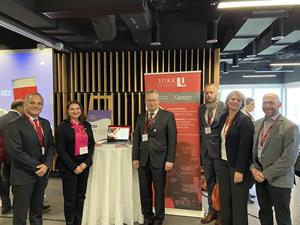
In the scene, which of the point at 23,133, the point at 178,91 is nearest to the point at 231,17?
the point at 178,91

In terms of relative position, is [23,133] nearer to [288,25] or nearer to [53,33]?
[53,33]

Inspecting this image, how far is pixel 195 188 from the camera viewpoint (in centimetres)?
390

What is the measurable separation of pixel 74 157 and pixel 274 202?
7.06 ft

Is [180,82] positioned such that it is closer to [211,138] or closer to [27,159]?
[211,138]

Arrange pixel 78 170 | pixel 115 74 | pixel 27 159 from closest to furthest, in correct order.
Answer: pixel 27 159, pixel 78 170, pixel 115 74

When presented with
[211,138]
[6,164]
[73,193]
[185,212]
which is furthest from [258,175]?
[6,164]

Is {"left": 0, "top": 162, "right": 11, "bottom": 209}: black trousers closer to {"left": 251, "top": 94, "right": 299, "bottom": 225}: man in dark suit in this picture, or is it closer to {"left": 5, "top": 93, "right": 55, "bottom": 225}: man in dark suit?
{"left": 5, "top": 93, "right": 55, "bottom": 225}: man in dark suit

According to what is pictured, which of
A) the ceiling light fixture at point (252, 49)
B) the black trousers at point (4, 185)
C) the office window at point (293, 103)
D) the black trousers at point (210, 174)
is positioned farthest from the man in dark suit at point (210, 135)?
the office window at point (293, 103)

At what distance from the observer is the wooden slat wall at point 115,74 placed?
216 inches

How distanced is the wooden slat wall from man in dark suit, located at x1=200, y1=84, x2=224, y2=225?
1.91 m

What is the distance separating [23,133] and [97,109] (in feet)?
9.31

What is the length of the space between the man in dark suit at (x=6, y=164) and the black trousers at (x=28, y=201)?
1.00 metres

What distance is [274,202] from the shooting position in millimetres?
2686

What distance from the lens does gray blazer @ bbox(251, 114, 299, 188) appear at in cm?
257
